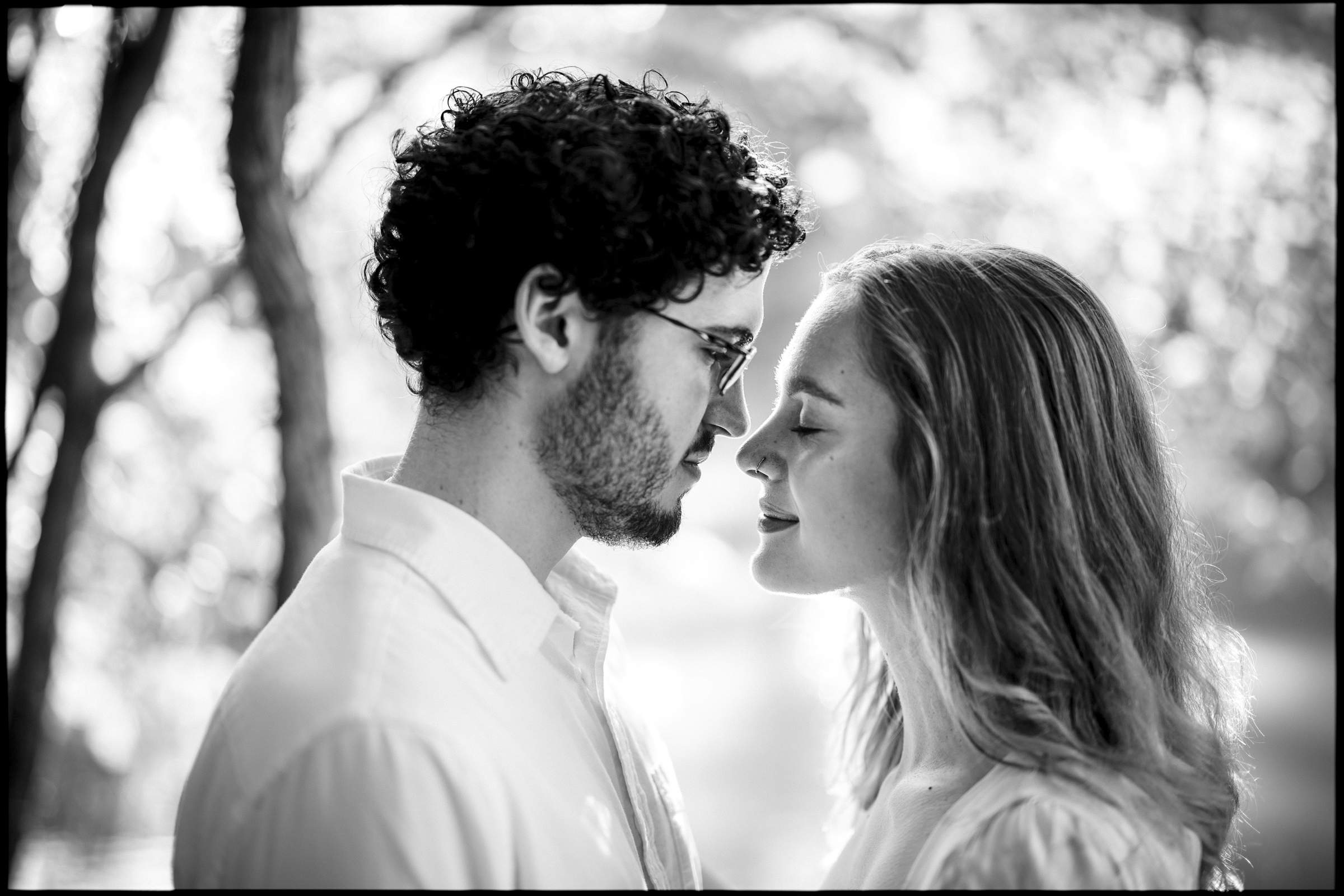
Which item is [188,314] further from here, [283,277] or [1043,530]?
[1043,530]

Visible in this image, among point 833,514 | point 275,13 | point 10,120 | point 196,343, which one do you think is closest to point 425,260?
point 833,514

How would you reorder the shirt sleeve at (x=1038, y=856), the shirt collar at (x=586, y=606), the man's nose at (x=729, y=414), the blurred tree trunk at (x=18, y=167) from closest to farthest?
the shirt sleeve at (x=1038, y=856)
the shirt collar at (x=586, y=606)
the man's nose at (x=729, y=414)
the blurred tree trunk at (x=18, y=167)

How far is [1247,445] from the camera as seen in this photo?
5953mm

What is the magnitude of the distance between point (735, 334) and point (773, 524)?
0.41 meters

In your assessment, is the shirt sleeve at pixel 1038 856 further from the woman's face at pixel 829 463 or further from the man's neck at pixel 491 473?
the man's neck at pixel 491 473

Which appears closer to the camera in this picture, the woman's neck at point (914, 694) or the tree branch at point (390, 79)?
the woman's neck at point (914, 694)

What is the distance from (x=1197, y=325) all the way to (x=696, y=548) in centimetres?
325

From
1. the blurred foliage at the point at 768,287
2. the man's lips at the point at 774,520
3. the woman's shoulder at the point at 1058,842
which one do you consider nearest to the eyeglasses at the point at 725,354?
the man's lips at the point at 774,520

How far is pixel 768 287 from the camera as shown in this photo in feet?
22.1

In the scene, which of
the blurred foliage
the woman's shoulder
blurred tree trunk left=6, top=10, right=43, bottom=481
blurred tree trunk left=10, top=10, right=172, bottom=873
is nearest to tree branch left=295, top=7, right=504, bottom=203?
the blurred foliage

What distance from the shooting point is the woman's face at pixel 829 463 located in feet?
6.86

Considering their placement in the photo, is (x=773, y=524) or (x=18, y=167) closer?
(x=773, y=524)

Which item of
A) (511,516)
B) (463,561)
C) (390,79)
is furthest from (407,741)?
(390,79)

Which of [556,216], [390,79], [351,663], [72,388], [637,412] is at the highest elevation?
[390,79]
